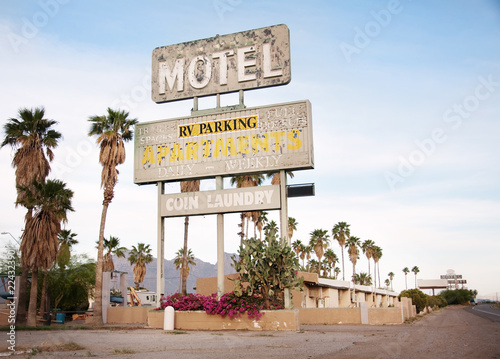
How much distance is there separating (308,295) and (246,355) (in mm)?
29152

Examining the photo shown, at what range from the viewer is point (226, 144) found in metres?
24.4

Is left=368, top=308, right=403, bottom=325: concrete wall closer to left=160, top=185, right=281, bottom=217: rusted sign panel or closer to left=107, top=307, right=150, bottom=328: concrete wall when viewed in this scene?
left=160, top=185, right=281, bottom=217: rusted sign panel

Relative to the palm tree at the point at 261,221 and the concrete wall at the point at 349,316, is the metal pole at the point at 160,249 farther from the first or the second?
the palm tree at the point at 261,221

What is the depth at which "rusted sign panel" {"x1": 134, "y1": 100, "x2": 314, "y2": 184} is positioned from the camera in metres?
23.3

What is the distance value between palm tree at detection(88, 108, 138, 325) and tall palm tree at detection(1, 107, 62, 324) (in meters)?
3.18

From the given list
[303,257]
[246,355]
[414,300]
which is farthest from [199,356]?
[303,257]

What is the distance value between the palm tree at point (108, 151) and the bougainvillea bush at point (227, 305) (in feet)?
34.4

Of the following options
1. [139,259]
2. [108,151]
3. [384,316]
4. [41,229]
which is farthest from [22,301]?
[139,259]

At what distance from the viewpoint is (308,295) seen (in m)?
40.8

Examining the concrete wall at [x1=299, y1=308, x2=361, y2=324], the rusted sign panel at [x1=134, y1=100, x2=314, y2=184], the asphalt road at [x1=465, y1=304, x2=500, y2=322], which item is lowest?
the asphalt road at [x1=465, y1=304, x2=500, y2=322]

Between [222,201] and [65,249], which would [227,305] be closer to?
[222,201]

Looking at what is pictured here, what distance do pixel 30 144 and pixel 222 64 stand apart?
16.0 m

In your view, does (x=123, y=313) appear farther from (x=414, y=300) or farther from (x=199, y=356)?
(x=414, y=300)

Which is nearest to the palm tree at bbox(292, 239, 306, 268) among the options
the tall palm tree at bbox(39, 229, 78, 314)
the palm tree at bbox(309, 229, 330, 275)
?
the palm tree at bbox(309, 229, 330, 275)
